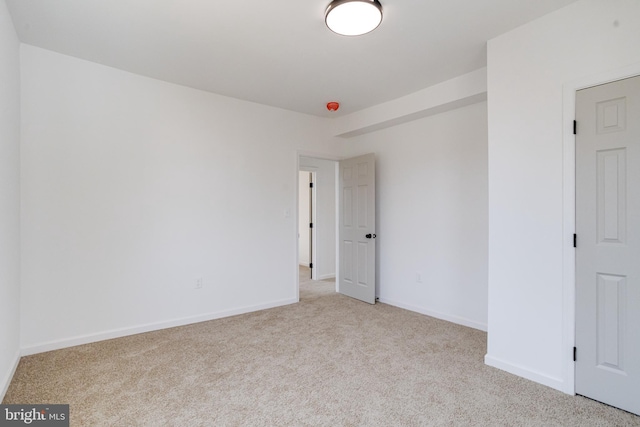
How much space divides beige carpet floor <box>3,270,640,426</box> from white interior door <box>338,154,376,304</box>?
1141 mm

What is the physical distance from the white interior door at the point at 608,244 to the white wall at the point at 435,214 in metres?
1.24

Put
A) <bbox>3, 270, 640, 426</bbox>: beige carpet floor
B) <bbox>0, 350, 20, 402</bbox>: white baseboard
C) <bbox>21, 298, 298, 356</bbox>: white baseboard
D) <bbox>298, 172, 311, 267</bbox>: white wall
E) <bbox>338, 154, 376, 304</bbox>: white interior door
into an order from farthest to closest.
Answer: <bbox>298, 172, 311, 267</bbox>: white wall, <bbox>338, 154, 376, 304</bbox>: white interior door, <bbox>21, 298, 298, 356</bbox>: white baseboard, <bbox>0, 350, 20, 402</bbox>: white baseboard, <bbox>3, 270, 640, 426</bbox>: beige carpet floor

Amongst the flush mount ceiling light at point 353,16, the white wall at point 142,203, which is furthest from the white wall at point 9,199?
the flush mount ceiling light at point 353,16

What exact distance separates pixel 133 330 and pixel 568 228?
384cm

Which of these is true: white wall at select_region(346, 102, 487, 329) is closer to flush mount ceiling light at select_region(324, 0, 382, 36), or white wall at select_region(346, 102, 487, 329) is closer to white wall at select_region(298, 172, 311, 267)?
flush mount ceiling light at select_region(324, 0, 382, 36)

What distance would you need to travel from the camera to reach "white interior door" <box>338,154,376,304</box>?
171 inches

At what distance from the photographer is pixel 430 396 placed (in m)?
2.10

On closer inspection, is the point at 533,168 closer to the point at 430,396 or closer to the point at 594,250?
the point at 594,250

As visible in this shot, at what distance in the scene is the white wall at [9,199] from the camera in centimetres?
209

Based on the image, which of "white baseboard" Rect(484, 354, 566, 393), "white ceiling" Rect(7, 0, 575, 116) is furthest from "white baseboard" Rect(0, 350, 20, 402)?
"white baseboard" Rect(484, 354, 566, 393)

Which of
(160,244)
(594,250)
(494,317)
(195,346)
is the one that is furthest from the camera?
(160,244)

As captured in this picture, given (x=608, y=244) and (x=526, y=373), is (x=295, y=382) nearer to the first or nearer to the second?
(x=526, y=373)

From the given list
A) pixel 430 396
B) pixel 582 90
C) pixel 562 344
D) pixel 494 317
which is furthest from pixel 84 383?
pixel 582 90

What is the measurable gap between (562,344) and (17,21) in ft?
14.9
